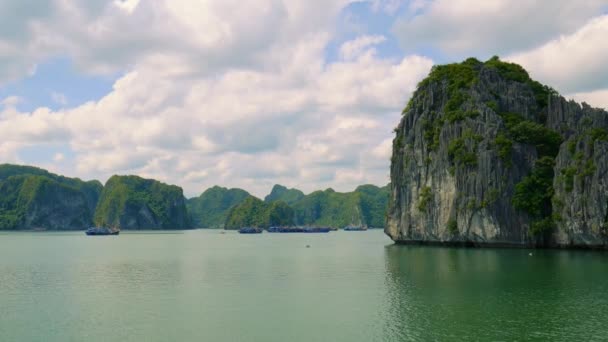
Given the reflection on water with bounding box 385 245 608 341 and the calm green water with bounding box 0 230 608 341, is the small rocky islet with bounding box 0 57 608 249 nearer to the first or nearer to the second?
the calm green water with bounding box 0 230 608 341

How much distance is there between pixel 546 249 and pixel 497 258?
18.3 meters

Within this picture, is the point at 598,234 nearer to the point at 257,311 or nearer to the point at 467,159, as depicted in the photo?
the point at 467,159

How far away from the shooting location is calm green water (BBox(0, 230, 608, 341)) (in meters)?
31.4

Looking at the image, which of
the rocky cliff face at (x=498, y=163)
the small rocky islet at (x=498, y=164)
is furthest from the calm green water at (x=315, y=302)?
the rocky cliff face at (x=498, y=163)

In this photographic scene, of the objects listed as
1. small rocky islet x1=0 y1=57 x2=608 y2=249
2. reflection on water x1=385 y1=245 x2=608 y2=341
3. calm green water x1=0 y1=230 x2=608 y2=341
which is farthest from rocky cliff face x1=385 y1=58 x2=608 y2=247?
reflection on water x1=385 y1=245 x2=608 y2=341

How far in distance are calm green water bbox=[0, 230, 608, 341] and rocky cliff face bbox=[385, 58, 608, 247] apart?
1537 centimetres

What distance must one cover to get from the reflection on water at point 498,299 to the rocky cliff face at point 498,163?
15865mm

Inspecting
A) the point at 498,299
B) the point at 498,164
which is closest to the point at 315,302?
the point at 498,299

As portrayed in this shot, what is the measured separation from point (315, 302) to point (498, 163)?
57444 mm

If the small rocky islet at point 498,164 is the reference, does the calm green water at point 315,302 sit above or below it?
below

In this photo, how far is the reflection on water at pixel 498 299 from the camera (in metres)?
30.9

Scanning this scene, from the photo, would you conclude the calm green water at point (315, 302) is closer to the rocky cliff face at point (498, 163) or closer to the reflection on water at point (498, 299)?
the reflection on water at point (498, 299)

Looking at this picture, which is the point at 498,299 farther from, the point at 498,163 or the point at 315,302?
the point at 498,163

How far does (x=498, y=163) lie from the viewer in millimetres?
88375
